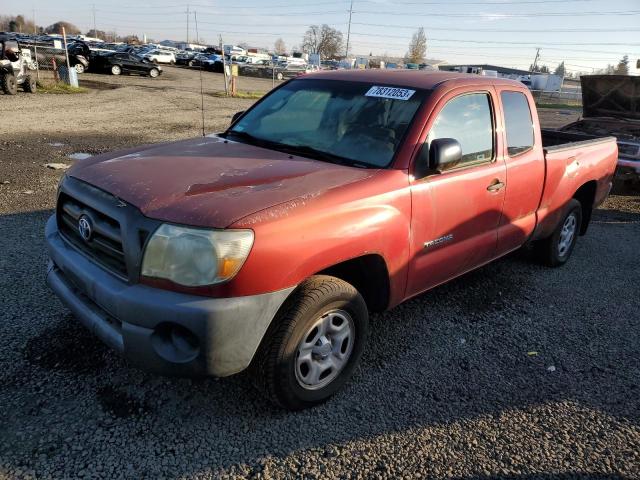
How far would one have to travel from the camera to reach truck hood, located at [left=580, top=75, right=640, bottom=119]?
8.90 m

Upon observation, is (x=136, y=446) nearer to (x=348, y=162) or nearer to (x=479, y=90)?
(x=348, y=162)

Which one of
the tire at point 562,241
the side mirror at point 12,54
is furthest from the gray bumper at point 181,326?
the side mirror at point 12,54

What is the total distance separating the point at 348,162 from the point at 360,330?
3.44ft

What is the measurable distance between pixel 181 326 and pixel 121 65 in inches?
1225

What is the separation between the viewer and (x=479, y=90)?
3695 mm

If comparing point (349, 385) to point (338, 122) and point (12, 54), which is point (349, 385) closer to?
point (338, 122)

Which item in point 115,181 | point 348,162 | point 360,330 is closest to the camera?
point 115,181

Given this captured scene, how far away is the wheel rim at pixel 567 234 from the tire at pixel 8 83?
17685 mm

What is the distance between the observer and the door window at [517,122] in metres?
3.93

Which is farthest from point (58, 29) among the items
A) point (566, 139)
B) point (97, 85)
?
point (566, 139)

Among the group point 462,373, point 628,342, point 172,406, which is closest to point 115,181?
point 172,406

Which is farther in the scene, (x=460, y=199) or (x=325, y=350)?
(x=460, y=199)

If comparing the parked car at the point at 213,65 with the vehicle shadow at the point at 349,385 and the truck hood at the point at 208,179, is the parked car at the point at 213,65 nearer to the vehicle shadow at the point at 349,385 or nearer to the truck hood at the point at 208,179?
the vehicle shadow at the point at 349,385

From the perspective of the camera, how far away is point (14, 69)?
53.9 ft
